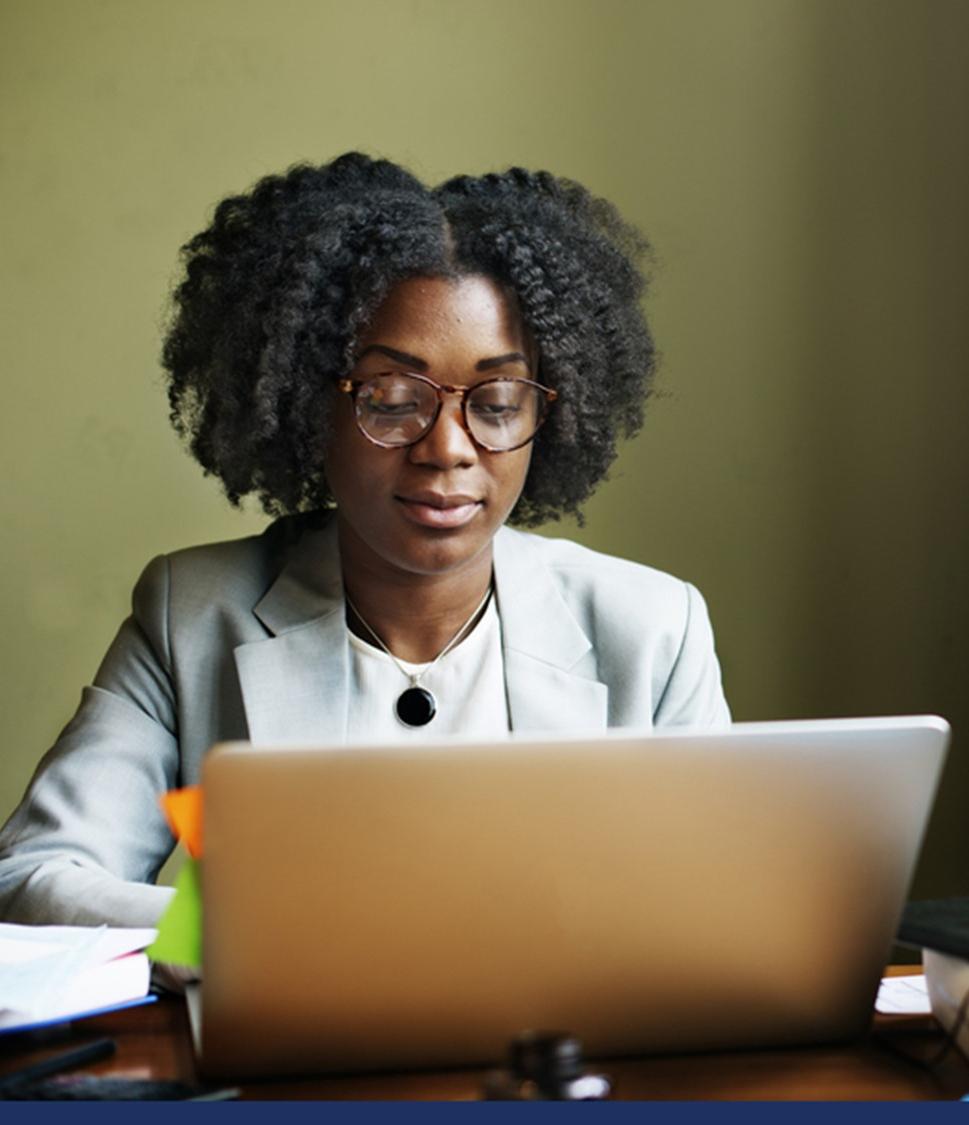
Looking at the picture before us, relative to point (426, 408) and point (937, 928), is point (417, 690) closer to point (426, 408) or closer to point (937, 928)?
point (426, 408)

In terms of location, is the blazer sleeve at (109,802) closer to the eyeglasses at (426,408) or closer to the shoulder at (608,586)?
the eyeglasses at (426,408)

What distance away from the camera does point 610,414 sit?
80.1 inches

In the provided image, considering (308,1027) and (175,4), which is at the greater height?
(175,4)

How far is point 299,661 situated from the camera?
1.80 meters

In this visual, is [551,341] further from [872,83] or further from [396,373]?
[872,83]

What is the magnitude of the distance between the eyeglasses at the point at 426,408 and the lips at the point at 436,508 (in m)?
0.06

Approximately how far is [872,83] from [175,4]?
3.82 ft

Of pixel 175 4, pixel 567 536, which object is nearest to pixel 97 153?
pixel 175 4

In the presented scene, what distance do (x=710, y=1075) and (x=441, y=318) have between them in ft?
3.24

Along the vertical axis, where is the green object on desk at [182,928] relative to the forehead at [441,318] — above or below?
below

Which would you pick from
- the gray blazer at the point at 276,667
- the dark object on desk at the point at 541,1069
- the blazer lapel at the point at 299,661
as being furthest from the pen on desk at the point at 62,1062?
the blazer lapel at the point at 299,661

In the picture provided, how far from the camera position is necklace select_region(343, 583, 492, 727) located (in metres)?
1.82

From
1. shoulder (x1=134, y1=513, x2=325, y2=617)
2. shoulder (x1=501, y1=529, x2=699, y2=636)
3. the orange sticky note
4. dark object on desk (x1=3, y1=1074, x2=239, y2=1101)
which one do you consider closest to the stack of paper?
dark object on desk (x1=3, y1=1074, x2=239, y2=1101)

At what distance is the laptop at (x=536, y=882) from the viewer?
925 millimetres
